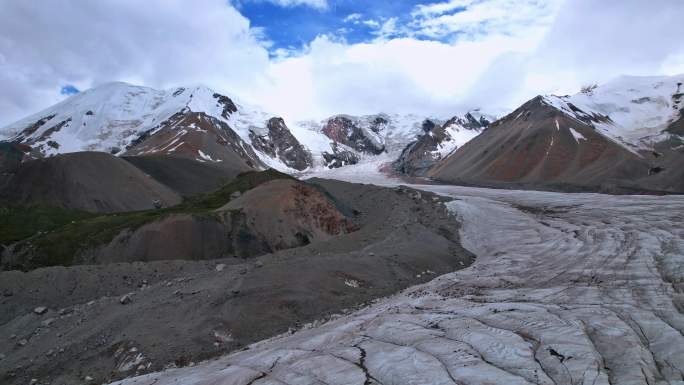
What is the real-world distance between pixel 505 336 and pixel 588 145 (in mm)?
89744

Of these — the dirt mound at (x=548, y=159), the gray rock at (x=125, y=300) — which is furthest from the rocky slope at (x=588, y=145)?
the gray rock at (x=125, y=300)

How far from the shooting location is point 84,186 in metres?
57.9

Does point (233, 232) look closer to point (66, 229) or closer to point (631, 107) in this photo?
point (66, 229)

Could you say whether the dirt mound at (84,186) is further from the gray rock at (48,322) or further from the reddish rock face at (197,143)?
the reddish rock face at (197,143)

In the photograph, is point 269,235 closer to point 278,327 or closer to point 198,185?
point 278,327

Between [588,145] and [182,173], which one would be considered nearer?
[182,173]

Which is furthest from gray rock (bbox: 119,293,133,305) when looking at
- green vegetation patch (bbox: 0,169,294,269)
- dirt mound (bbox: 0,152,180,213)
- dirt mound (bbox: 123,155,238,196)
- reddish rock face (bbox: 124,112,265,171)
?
reddish rock face (bbox: 124,112,265,171)

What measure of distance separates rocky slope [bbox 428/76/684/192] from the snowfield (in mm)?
48953

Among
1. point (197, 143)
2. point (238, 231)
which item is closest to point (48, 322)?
point (238, 231)

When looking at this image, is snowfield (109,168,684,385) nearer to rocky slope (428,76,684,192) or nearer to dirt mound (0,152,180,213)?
dirt mound (0,152,180,213)

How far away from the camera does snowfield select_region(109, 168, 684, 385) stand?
10531mm

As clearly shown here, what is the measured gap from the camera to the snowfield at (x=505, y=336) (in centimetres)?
1053

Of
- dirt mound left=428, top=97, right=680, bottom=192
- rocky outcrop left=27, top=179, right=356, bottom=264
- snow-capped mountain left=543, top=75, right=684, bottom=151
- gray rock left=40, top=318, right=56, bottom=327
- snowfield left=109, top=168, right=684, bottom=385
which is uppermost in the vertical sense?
snow-capped mountain left=543, top=75, right=684, bottom=151

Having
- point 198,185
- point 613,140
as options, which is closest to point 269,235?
point 198,185
